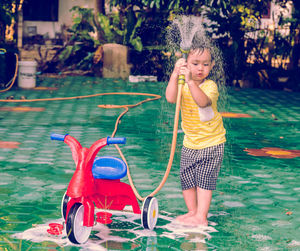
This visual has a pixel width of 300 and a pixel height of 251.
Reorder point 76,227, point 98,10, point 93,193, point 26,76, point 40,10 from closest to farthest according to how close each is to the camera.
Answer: point 76,227 < point 93,193 < point 26,76 < point 98,10 < point 40,10

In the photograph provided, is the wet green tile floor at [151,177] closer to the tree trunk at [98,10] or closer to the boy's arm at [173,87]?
the boy's arm at [173,87]

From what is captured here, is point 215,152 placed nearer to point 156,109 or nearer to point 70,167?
point 70,167

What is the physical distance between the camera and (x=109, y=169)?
4.26 m

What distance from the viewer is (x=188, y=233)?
4273 mm

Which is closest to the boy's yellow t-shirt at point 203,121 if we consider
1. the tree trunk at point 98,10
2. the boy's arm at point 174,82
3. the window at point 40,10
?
the boy's arm at point 174,82

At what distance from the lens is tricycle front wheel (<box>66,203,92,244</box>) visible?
3.80m

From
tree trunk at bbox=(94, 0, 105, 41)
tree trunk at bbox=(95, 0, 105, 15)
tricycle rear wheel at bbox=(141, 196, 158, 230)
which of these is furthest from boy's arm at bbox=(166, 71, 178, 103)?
tree trunk at bbox=(95, 0, 105, 15)

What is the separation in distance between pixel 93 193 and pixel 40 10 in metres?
18.2

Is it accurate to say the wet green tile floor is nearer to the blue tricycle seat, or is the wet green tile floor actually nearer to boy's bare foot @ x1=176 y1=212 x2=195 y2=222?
boy's bare foot @ x1=176 y1=212 x2=195 y2=222

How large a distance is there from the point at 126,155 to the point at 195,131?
2.61 meters

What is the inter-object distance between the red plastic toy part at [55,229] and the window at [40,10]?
58.1 feet

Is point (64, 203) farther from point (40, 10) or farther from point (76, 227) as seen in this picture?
point (40, 10)

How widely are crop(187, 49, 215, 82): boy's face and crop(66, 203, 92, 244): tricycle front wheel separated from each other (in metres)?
1.30

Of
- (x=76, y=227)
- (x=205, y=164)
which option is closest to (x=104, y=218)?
(x=76, y=227)
